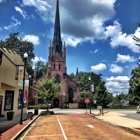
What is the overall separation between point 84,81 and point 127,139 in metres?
79.4

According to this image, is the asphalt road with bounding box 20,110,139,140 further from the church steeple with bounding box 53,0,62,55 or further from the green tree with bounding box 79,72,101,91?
the green tree with bounding box 79,72,101,91

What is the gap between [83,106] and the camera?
5738cm

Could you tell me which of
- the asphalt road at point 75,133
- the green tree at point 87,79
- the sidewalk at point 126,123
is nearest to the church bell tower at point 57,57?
the green tree at point 87,79

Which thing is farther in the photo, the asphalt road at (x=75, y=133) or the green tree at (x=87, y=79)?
the green tree at (x=87, y=79)

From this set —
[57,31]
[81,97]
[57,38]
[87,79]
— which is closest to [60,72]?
[81,97]

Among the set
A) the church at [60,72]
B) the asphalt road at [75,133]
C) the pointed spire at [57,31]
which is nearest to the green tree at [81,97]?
the church at [60,72]

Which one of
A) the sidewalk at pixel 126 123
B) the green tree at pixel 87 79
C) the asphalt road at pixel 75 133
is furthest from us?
the green tree at pixel 87 79

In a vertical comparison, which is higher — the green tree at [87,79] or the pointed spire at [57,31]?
the pointed spire at [57,31]

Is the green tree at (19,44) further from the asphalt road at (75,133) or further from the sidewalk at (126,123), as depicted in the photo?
the asphalt road at (75,133)

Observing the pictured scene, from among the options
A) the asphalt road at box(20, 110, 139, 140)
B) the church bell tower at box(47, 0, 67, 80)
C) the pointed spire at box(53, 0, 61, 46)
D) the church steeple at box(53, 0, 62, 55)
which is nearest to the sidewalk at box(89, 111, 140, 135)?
the asphalt road at box(20, 110, 139, 140)

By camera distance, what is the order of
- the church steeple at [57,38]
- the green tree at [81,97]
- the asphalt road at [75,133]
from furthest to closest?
the church steeple at [57,38]
the green tree at [81,97]
the asphalt road at [75,133]

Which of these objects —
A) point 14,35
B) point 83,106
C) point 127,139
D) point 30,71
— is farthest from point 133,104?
point 127,139

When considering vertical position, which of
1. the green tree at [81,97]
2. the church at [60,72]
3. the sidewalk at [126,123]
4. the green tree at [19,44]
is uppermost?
the green tree at [19,44]

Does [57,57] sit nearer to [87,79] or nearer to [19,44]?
[19,44]
